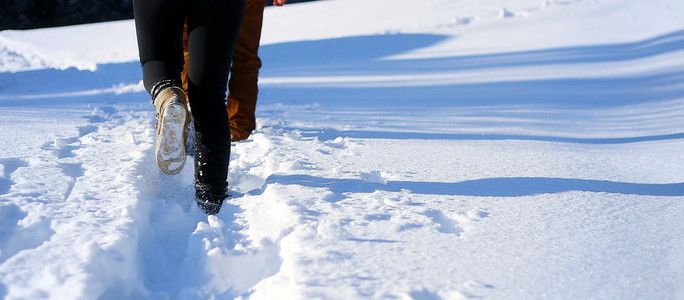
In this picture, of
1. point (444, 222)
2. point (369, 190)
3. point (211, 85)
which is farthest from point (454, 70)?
point (211, 85)

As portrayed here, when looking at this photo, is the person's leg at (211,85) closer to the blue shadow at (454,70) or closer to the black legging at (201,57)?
the black legging at (201,57)

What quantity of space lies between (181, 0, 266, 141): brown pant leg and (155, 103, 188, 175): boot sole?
42.0 inches

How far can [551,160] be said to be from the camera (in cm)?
274

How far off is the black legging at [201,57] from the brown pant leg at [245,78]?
3.30 feet

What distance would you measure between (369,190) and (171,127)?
72cm

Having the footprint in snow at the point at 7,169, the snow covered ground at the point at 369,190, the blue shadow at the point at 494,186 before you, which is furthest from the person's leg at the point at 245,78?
the footprint in snow at the point at 7,169

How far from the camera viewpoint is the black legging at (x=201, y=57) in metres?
1.84

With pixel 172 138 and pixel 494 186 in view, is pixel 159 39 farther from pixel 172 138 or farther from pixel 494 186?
pixel 494 186

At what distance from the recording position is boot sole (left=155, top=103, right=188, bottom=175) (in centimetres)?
185

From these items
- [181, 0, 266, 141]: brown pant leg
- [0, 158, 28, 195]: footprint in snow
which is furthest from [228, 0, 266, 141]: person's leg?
[0, 158, 28, 195]: footprint in snow

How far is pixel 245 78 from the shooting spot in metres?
3.04

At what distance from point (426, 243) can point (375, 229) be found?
169 millimetres

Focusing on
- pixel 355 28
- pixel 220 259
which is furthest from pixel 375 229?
pixel 355 28

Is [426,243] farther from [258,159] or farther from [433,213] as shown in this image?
[258,159]
